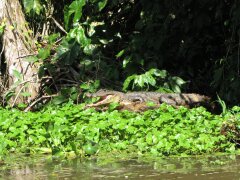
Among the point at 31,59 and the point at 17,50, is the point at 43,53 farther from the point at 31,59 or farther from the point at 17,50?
the point at 17,50

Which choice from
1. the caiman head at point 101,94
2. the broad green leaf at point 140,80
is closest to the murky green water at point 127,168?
the caiman head at point 101,94

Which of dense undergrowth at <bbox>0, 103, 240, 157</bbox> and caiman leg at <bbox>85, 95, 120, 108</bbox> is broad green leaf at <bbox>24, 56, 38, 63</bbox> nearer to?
caiman leg at <bbox>85, 95, 120, 108</bbox>

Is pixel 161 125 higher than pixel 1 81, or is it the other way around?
pixel 1 81

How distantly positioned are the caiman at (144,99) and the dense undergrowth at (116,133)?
1.11 meters

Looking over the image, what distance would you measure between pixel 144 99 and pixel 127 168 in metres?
3.23

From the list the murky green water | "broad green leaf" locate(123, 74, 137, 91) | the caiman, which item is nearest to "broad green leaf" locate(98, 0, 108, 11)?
"broad green leaf" locate(123, 74, 137, 91)

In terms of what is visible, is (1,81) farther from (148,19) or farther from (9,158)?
(9,158)

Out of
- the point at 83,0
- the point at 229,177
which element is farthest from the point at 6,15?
the point at 229,177

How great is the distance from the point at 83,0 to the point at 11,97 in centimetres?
220

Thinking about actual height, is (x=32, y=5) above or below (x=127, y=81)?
above

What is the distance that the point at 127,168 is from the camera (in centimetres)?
396

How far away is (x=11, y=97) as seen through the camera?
8156 millimetres

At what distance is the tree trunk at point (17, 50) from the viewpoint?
814 centimetres

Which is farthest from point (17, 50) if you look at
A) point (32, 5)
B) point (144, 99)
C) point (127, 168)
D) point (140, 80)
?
point (127, 168)
